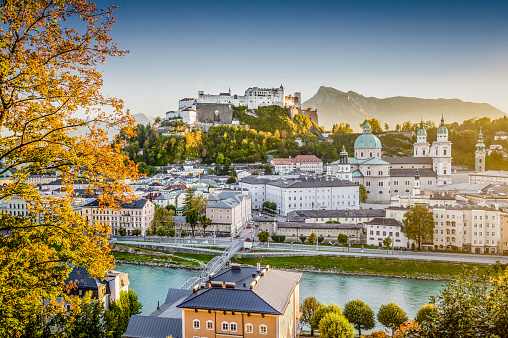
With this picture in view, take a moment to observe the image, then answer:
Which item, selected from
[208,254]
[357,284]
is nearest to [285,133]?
[208,254]

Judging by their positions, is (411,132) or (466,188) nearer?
(466,188)

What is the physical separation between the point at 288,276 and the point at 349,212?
1550cm

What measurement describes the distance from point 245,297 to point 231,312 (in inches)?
16.2

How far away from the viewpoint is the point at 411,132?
200 feet

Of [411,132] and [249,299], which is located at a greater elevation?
[411,132]

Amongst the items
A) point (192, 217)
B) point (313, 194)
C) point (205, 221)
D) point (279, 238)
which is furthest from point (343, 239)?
point (313, 194)

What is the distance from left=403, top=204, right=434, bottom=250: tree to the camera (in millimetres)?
20375

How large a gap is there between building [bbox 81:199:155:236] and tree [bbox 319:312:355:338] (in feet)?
57.9

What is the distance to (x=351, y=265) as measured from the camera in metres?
19.1

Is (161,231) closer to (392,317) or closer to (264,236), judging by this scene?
(264,236)

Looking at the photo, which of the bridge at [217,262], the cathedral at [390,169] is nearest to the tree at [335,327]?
the bridge at [217,262]

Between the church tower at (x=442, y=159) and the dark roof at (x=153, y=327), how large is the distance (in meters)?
35.2

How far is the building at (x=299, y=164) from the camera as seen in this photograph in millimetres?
46031

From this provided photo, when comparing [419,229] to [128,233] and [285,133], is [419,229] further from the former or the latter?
[285,133]
